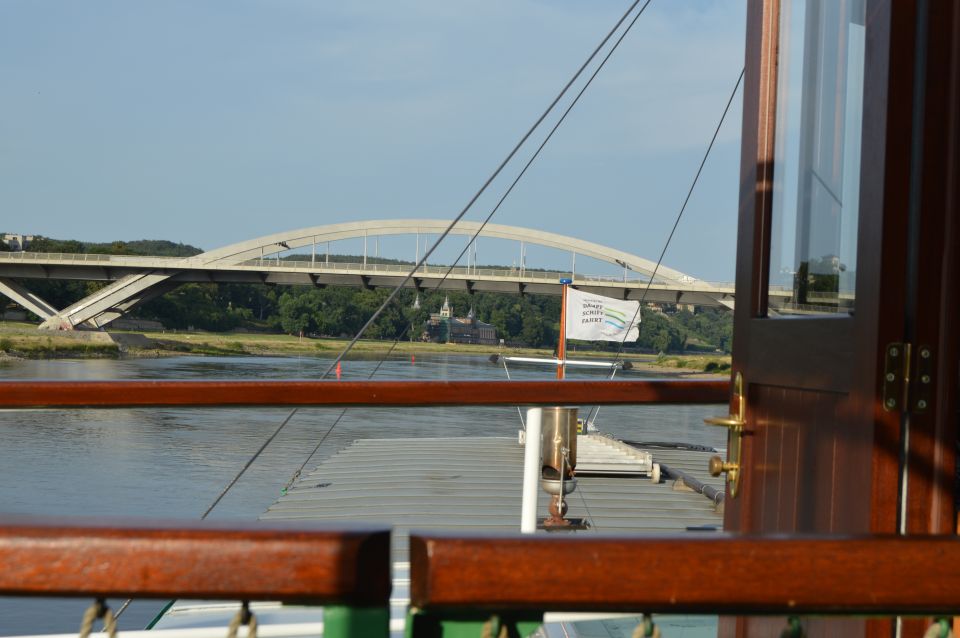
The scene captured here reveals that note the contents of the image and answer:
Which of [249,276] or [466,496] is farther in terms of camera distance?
[249,276]

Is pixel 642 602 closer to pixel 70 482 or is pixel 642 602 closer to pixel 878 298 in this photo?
pixel 878 298

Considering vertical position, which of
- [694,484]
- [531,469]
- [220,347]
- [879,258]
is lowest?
[220,347]

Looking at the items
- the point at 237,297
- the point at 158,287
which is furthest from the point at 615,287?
the point at 237,297

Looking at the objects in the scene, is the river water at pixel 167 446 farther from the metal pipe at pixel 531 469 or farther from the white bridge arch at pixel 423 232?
the white bridge arch at pixel 423 232

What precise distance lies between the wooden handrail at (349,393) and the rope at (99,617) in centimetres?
156

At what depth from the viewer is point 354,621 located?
632 millimetres

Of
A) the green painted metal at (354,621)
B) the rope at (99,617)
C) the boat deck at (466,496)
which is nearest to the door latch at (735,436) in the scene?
the green painted metal at (354,621)

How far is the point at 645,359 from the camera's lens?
85.7ft

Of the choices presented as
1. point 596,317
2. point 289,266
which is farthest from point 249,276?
point 596,317

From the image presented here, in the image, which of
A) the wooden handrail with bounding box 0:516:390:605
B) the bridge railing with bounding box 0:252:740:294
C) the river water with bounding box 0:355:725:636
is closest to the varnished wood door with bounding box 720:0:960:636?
the wooden handrail with bounding box 0:516:390:605

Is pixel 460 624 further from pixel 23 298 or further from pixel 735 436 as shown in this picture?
pixel 23 298

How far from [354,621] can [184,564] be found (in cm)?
12

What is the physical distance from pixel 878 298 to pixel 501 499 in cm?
572

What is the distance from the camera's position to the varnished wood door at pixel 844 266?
1187 millimetres
